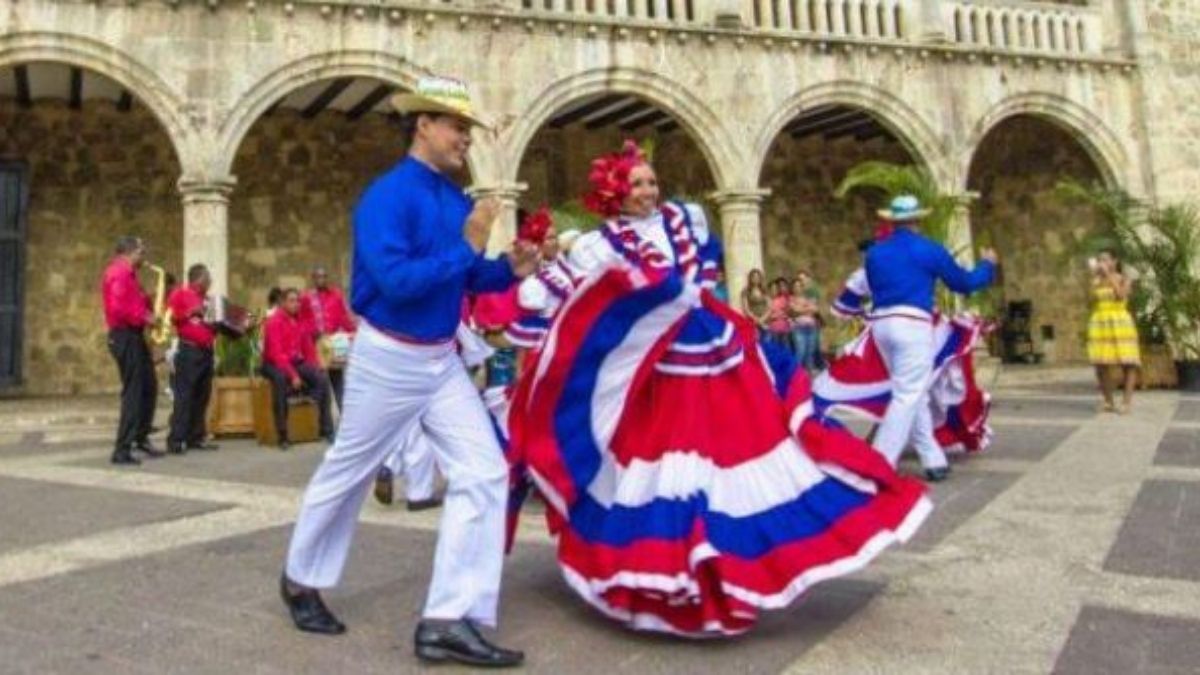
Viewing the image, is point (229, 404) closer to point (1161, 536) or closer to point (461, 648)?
point (461, 648)

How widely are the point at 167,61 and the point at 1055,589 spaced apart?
10.3 m

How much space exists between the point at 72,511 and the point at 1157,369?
495 inches

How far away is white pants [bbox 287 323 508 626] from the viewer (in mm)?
2889

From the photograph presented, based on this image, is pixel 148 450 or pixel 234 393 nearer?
pixel 148 450

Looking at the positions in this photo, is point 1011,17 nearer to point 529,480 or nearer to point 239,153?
point 239,153

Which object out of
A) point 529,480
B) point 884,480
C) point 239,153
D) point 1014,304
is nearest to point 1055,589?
point 884,480

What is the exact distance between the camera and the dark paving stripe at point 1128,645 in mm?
2740

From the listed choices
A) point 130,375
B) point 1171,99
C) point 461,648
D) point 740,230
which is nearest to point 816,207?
point 740,230

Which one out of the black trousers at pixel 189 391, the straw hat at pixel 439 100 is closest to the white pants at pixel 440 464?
the straw hat at pixel 439 100

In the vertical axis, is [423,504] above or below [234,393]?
below

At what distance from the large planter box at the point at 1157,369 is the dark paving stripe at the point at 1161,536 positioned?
8221 mm

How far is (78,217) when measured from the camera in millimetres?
13852

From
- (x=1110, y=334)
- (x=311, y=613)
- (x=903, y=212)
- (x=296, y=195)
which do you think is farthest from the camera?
(x=296, y=195)

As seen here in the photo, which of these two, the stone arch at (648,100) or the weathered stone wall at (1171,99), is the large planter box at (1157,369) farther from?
the stone arch at (648,100)
